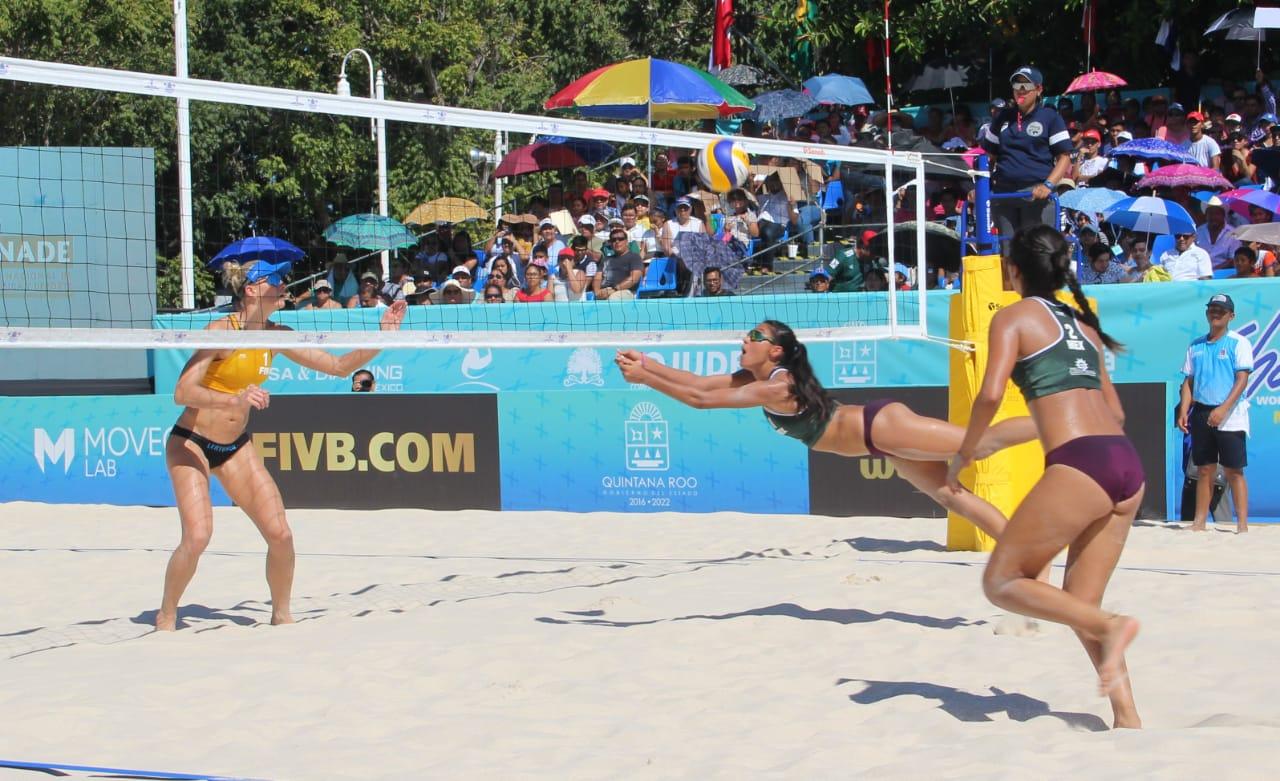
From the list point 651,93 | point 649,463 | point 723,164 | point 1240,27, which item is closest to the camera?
point 723,164

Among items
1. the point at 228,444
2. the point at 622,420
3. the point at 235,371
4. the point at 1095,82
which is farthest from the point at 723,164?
the point at 1095,82

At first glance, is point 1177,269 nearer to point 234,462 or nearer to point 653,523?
point 653,523

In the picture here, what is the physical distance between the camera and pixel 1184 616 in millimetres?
5496

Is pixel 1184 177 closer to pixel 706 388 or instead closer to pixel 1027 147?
pixel 1027 147

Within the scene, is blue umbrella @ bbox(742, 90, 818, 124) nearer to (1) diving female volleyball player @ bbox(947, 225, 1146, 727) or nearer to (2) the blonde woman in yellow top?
(2) the blonde woman in yellow top

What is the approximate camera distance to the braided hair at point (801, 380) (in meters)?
5.17

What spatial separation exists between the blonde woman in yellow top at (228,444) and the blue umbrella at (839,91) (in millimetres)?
9634

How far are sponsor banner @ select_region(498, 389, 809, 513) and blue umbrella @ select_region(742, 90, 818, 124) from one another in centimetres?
555

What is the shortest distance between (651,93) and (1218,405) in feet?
20.5

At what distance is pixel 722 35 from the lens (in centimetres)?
1677

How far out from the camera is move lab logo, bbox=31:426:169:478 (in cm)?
1053

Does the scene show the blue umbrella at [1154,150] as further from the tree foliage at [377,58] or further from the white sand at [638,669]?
the white sand at [638,669]

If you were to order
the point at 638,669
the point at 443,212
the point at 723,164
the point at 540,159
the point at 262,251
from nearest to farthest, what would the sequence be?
the point at 638,669 → the point at 723,164 → the point at 262,251 → the point at 540,159 → the point at 443,212

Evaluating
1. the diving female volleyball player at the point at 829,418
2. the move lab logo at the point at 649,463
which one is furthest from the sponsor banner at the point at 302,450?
the diving female volleyball player at the point at 829,418
